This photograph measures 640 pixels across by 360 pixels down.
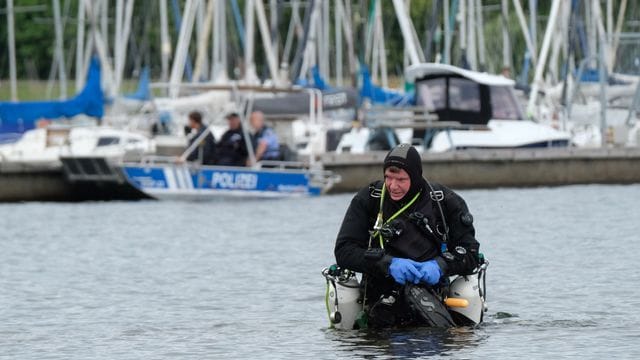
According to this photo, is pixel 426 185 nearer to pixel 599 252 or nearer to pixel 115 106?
pixel 599 252

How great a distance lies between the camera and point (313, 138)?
125 feet

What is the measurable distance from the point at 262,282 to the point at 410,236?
640 centimetres

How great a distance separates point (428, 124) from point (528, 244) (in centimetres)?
1193

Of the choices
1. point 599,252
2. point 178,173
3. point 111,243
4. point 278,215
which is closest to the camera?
point 599,252

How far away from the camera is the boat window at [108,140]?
39906 mm

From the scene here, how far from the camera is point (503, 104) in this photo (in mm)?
38125

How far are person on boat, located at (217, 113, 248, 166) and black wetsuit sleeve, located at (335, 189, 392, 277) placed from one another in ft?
60.2

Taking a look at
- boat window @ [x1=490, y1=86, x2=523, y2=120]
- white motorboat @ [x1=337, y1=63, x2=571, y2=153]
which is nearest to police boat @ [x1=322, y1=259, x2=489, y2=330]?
white motorboat @ [x1=337, y1=63, x2=571, y2=153]

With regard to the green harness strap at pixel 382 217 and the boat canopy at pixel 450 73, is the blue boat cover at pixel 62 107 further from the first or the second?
the green harness strap at pixel 382 217

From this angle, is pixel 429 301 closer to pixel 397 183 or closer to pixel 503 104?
pixel 397 183

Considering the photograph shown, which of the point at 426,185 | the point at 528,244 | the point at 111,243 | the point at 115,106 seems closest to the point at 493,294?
the point at 426,185

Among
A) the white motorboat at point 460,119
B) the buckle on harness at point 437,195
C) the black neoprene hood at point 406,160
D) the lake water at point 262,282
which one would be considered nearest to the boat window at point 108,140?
the white motorboat at point 460,119

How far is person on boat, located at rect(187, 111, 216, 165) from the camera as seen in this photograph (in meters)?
32.6

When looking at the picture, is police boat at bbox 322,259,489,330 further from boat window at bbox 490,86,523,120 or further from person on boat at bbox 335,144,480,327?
boat window at bbox 490,86,523,120
